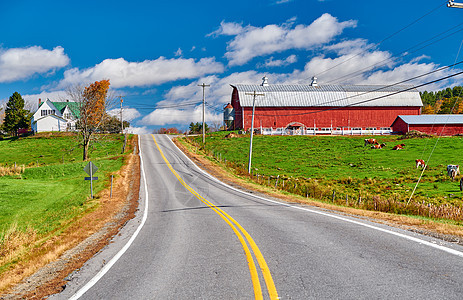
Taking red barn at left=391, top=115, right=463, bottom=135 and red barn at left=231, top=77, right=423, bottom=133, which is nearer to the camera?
red barn at left=391, top=115, right=463, bottom=135

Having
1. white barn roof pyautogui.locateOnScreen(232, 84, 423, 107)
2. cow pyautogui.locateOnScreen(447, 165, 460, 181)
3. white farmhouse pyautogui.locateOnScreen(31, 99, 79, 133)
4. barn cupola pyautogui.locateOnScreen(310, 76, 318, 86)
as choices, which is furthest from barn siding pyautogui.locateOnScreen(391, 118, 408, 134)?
white farmhouse pyautogui.locateOnScreen(31, 99, 79, 133)

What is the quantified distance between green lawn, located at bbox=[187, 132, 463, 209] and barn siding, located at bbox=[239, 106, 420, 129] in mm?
9413

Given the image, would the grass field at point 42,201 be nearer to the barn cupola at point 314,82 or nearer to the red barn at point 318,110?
the red barn at point 318,110

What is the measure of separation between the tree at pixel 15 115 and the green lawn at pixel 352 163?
47.9m

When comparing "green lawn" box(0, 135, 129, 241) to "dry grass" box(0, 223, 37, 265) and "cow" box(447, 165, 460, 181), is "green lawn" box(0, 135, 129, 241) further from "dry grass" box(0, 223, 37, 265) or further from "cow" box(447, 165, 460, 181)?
"cow" box(447, 165, 460, 181)

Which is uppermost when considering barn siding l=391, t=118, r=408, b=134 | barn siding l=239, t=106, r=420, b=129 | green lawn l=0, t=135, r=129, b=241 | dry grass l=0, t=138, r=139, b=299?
barn siding l=239, t=106, r=420, b=129

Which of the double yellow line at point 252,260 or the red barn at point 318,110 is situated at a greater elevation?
the red barn at point 318,110

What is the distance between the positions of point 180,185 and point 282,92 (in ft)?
177

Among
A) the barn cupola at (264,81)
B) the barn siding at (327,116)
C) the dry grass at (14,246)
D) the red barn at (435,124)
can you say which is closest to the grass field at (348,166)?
the barn siding at (327,116)

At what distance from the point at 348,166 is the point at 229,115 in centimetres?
4247

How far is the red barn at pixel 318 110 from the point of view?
70.6 metres

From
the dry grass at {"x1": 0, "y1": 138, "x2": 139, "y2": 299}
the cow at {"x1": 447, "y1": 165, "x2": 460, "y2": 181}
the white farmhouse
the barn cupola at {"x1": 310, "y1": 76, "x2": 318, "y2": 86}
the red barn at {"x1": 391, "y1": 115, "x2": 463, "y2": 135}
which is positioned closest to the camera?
the dry grass at {"x1": 0, "y1": 138, "x2": 139, "y2": 299}

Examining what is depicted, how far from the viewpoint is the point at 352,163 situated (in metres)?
38.8

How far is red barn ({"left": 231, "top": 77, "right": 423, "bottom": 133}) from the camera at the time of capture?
70625mm
